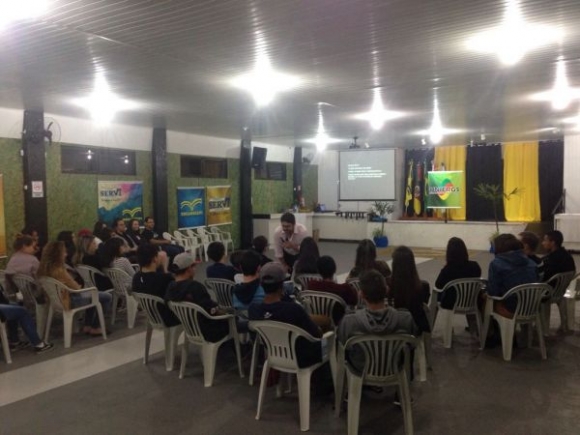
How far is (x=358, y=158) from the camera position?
13.7m

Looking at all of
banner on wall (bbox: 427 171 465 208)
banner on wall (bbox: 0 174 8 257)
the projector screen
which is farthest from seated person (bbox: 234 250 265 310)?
banner on wall (bbox: 427 171 465 208)

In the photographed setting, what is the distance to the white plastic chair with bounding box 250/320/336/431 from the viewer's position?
3146 mm

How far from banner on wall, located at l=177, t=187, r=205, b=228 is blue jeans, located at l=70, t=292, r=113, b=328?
5.43m

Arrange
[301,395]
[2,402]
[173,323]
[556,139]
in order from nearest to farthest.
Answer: [301,395] → [2,402] → [173,323] → [556,139]

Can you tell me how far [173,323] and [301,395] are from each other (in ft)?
4.90

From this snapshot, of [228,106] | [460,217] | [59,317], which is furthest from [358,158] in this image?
[59,317]

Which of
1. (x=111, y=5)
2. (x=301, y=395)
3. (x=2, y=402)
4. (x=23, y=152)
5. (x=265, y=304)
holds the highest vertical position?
(x=111, y=5)

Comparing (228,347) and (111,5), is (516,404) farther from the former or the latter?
(111,5)

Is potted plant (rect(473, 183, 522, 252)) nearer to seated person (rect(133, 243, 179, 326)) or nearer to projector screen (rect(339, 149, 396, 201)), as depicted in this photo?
projector screen (rect(339, 149, 396, 201))

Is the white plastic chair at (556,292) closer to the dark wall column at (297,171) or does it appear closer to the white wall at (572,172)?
the white wall at (572,172)

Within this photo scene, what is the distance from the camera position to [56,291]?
15.9 ft

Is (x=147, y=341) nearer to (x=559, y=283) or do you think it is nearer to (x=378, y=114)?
(x=559, y=283)

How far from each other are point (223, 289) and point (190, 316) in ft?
2.89

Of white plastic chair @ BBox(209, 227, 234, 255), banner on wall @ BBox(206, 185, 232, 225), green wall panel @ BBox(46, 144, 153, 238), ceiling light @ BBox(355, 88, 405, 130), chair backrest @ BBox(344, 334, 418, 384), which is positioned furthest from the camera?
banner on wall @ BBox(206, 185, 232, 225)
